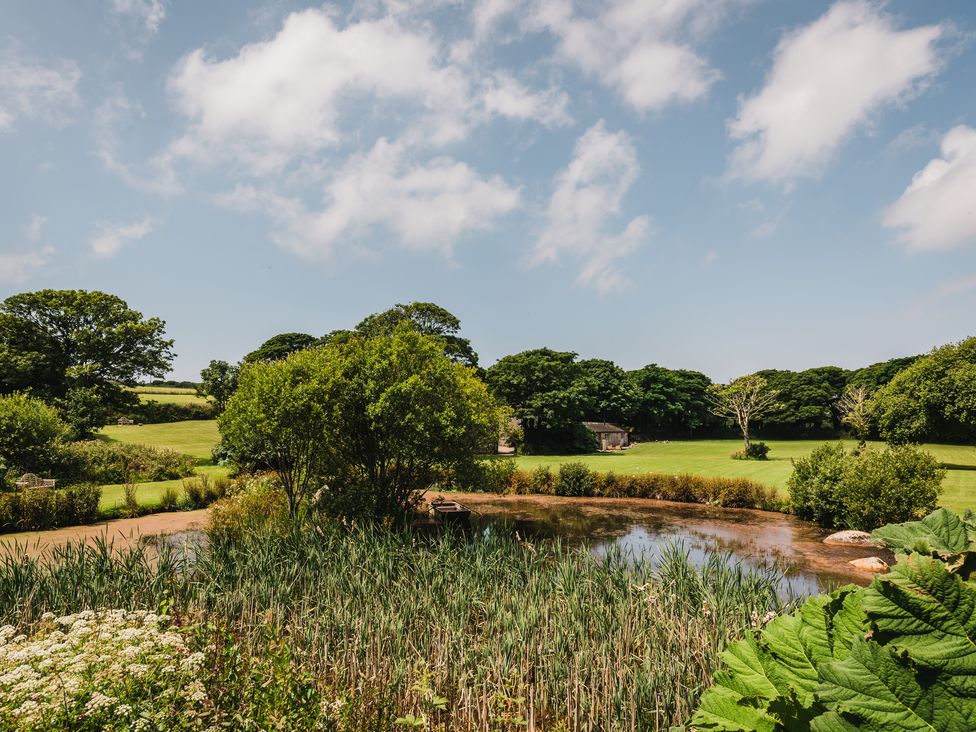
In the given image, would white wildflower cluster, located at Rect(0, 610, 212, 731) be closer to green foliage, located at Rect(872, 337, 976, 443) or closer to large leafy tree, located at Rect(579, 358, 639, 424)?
green foliage, located at Rect(872, 337, 976, 443)

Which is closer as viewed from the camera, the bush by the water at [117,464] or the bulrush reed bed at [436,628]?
the bulrush reed bed at [436,628]

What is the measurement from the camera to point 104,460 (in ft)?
90.2

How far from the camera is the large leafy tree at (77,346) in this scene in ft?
127

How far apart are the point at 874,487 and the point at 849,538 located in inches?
78.0

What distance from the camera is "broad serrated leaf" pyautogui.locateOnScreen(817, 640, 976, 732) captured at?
50.7 inches

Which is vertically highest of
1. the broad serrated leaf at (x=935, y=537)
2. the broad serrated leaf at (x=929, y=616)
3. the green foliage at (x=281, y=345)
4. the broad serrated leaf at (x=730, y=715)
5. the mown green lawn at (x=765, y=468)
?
the green foliage at (x=281, y=345)

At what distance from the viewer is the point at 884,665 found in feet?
4.36

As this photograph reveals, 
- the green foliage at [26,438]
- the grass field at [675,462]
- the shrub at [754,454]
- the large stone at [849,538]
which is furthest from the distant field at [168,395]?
the large stone at [849,538]

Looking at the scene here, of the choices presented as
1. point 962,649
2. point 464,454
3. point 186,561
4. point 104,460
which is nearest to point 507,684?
point 962,649

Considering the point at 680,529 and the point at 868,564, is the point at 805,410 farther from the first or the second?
the point at 868,564

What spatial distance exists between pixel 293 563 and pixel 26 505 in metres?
15.1

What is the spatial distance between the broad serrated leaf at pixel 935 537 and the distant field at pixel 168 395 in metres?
61.6

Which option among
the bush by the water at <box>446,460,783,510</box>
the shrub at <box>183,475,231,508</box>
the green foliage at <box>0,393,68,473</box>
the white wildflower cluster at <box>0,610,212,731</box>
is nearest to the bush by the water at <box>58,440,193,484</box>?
the green foliage at <box>0,393,68,473</box>

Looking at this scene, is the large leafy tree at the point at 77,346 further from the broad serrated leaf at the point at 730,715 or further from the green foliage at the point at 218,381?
the broad serrated leaf at the point at 730,715
